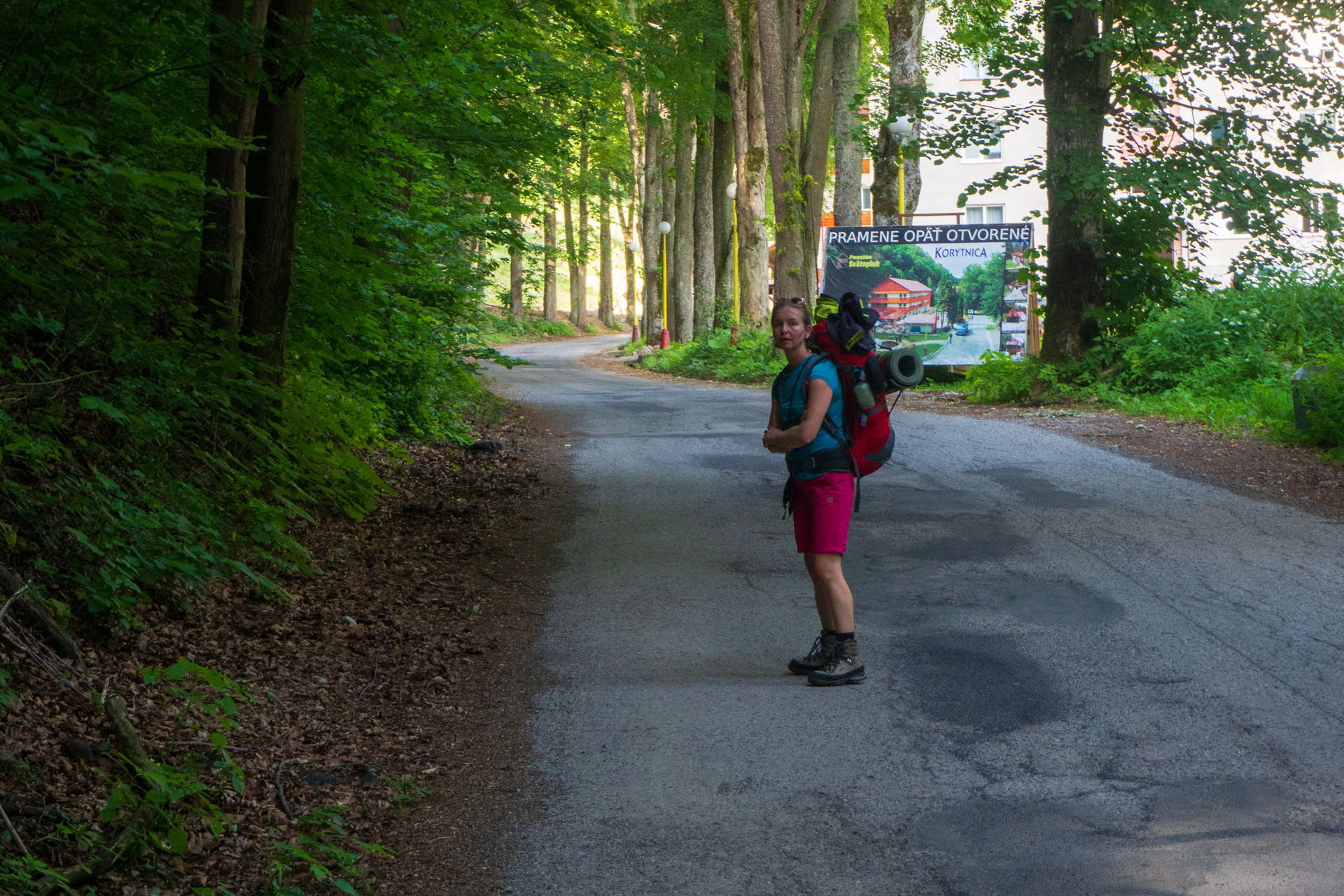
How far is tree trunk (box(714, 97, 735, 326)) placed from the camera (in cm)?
3450

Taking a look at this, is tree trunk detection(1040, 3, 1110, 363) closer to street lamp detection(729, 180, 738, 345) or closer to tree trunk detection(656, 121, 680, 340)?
street lamp detection(729, 180, 738, 345)

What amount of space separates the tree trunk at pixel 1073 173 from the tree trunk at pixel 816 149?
713 centimetres

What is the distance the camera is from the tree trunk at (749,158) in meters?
29.1

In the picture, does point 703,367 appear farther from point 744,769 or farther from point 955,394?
point 744,769

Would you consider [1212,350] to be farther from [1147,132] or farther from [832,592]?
[832,592]

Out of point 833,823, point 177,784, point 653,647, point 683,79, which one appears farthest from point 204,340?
point 683,79

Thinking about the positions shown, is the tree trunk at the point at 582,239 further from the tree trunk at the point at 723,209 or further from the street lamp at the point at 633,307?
the tree trunk at the point at 723,209

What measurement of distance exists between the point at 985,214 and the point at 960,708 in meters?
49.2

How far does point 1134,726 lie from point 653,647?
100 inches

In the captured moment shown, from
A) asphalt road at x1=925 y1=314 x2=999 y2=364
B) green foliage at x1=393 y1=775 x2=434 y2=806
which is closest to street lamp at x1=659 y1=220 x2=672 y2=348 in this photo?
asphalt road at x1=925 y1=314 x2=999 y2=364

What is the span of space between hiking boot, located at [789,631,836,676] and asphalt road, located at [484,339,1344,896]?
0.13 m

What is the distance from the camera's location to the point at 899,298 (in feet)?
76.9

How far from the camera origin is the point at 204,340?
800cm

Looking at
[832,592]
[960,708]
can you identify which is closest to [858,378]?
[832,592]
